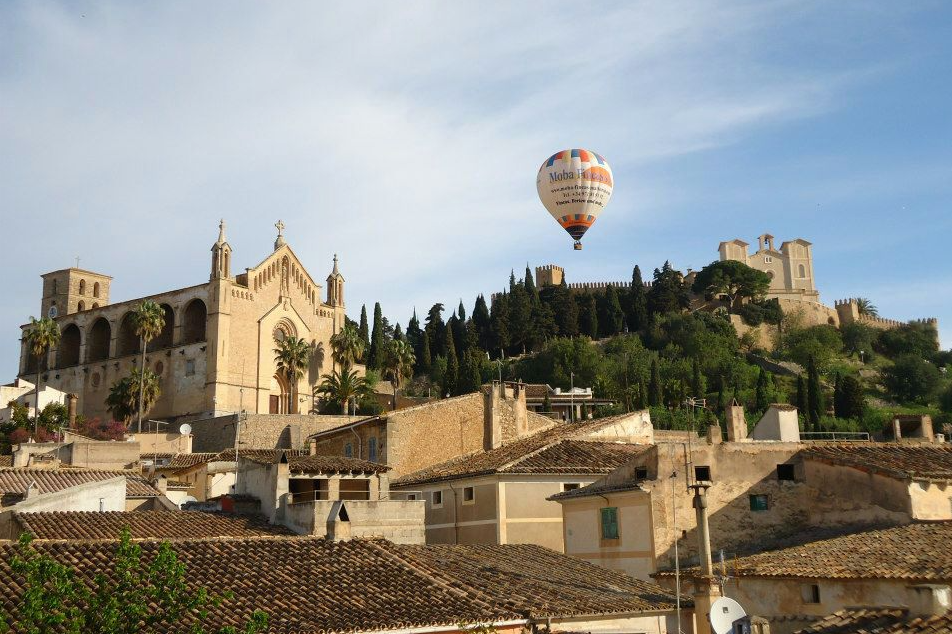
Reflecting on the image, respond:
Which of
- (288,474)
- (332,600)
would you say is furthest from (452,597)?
(288,474)

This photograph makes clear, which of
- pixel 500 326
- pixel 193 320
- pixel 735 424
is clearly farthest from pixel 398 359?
pixel 735 424

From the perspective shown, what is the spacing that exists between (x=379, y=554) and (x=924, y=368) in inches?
3537

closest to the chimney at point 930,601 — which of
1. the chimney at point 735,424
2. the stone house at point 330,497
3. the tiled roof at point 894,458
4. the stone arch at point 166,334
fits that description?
the tiled roof at point 894,458

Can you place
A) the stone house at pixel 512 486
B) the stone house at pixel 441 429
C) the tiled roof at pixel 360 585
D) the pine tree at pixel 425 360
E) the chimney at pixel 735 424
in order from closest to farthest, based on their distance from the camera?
1. the tiled roof at pixel 360 585
2. the stone house at pixel 512 486
3. the chimney at pixel 735 424
4. the stone house at pixel 441 429
5. the pine tree at pixel 425 360

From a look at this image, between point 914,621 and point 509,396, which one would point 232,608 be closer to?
point 914,621

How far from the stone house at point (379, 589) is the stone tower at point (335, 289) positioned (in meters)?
60.1

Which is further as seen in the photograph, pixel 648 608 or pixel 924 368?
pixel 924 368

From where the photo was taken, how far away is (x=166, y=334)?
257ft

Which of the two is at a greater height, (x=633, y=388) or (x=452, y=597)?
(x=633, y=388)

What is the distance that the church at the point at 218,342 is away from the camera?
72.1 meters

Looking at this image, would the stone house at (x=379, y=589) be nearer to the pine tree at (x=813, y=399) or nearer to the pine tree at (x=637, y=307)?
the pine tree at (x=813, y=399)

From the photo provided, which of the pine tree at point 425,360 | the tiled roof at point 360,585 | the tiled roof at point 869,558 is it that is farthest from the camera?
the pine tree at point 425,360

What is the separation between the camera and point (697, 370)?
88.1m

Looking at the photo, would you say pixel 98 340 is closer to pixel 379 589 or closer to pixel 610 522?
pixel 610 522
